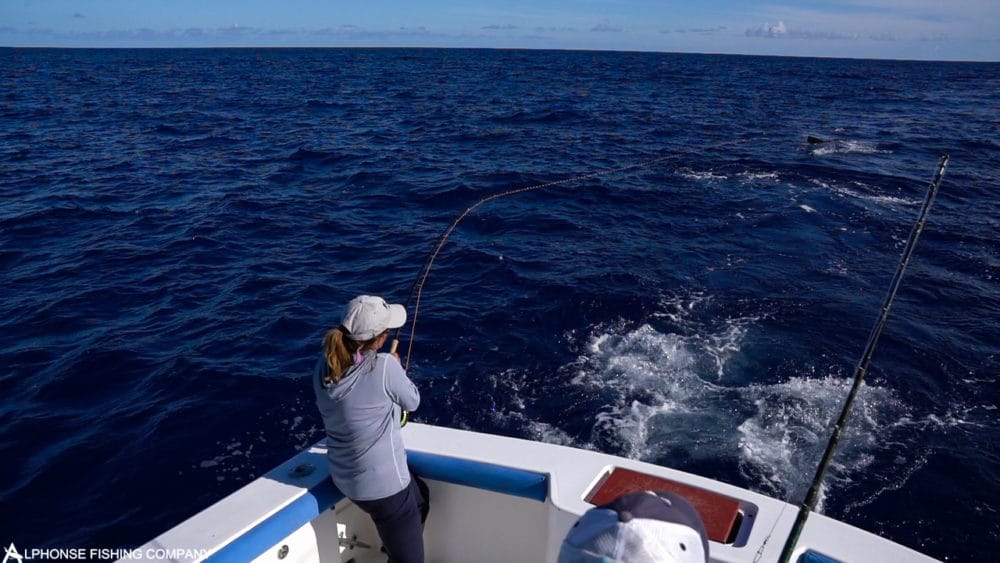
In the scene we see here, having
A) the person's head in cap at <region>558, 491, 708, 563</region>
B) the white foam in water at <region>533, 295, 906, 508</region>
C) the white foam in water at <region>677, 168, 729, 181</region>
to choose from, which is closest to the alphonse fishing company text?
the white foam in water at <region>533, 295, 906, 508</region>

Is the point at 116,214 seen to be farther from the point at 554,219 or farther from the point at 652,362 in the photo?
the point at 652,362

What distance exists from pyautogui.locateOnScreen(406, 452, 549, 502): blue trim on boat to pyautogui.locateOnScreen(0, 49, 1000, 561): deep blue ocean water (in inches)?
111

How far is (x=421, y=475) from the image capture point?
3.59m

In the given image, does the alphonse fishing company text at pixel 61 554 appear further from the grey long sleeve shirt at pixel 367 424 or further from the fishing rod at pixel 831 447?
the fishing rod at pixel 831 447

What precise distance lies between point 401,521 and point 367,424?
1.94ft

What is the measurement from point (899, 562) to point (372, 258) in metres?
9.04

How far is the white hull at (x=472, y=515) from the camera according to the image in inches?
113

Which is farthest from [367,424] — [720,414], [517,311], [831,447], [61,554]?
[517,311]

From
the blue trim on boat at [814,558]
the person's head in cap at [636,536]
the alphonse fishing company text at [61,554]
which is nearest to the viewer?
the person's head in cap at [636,536]

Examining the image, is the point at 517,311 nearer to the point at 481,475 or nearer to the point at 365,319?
the point at 481,475

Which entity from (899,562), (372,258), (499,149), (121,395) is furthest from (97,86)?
(899,562)

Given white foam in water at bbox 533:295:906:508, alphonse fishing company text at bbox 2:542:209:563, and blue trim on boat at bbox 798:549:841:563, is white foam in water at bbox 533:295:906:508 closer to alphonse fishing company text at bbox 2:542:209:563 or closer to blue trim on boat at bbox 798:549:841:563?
blue trim on boat at bbox 798:549:841:563

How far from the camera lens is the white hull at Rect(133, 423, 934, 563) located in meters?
2.86

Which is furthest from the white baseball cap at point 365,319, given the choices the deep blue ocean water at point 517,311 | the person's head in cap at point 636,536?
the deep blue ocean water at point 517,311
